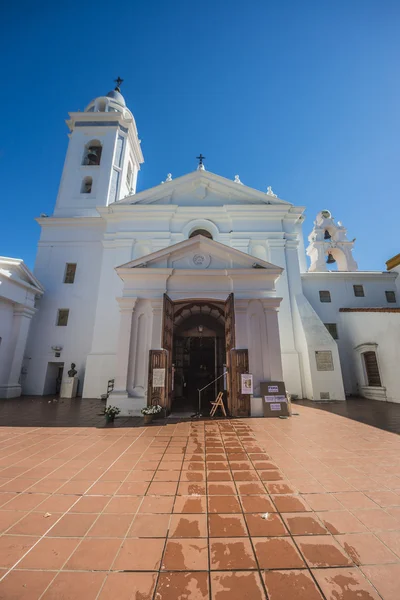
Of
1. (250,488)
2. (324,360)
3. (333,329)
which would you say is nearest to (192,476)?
(250,488)

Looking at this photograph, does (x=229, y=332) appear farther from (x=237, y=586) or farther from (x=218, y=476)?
(x=237, y=586)

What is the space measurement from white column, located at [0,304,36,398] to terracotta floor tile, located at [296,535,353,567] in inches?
610

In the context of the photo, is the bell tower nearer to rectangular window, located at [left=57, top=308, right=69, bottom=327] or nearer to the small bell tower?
rectangular window, located at [left=57, top=308, right=69, bottom=327]

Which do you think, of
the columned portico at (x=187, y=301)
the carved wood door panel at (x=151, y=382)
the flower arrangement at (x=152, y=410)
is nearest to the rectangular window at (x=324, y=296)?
the columned portico at (x=187, y=301)

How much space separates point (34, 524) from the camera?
9.84 feet

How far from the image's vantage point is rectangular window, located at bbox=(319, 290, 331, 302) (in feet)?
54.8

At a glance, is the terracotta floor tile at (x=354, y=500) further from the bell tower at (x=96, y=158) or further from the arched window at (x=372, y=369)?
the bell tower at (x=96, y=158)

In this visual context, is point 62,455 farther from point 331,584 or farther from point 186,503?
point 331,584

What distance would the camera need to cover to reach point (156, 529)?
2.92 meters

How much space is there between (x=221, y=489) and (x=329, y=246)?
83.0 feet

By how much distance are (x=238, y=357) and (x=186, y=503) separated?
634cm

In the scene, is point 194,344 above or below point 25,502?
above

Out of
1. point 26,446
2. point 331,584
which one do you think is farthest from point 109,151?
point 331,584

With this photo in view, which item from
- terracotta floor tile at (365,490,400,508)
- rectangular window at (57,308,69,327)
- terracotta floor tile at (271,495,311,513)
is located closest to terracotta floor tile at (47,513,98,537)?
terracotta floor tile at (271,495,311,513)
